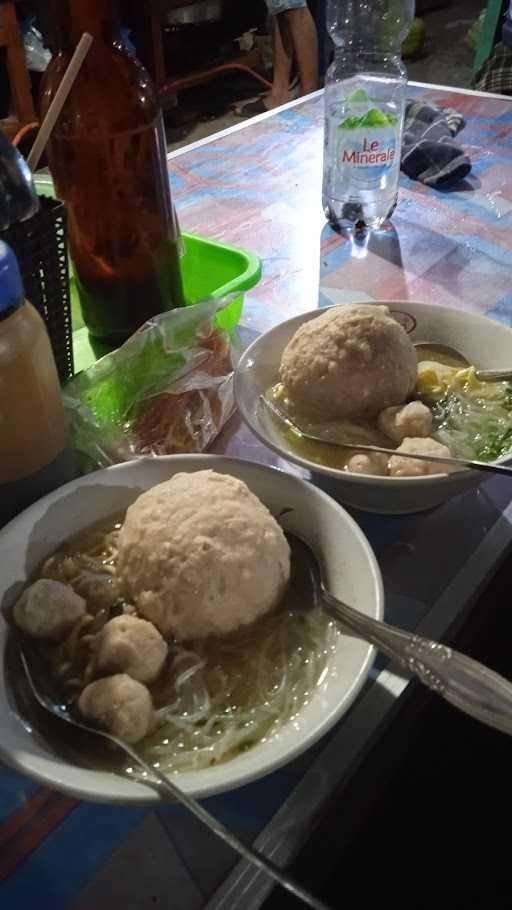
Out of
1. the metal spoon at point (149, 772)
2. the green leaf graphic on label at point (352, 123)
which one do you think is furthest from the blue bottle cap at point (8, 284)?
the green leaf graphic on label at point (352, 123)

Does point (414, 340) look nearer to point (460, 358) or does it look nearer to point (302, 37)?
point (460, 358)

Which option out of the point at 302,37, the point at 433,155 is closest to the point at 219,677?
the point at 433,155

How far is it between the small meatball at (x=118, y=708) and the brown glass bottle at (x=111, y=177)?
2.03ft

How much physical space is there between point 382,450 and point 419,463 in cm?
5

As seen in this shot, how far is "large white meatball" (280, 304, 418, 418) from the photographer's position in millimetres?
815

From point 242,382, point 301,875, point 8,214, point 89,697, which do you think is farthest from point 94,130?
point 301,875

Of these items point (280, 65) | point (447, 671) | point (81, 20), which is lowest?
point (280, 65)

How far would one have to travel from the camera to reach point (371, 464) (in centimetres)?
77

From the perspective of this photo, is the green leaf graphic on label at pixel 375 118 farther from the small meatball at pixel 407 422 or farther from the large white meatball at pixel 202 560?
the large white meatball at pixel 202 560

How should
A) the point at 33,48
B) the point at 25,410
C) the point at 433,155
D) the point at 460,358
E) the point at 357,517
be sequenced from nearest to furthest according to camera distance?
1. the point at 25,410
2. the point at 357,517
3. the point at 460,358
4. the point at 433,155
5. the point at 33,48

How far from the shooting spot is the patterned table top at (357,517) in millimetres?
542

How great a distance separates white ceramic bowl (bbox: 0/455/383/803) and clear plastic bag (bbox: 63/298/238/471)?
0.40 ft

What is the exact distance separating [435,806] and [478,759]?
0.33 ft

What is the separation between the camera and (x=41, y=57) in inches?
150
